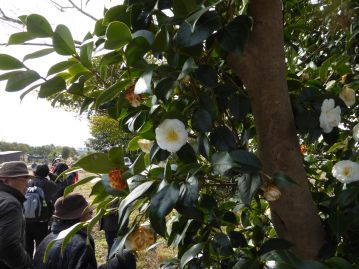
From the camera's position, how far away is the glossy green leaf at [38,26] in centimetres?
85

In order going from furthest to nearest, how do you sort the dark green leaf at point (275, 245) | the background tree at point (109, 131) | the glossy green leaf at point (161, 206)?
the background tree at point (109, 131) → the dark green leaf at point (275, 245) → the glossy green leaf at point (161, 206)

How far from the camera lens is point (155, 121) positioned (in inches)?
36.1

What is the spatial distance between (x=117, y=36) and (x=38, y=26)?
0.19 m

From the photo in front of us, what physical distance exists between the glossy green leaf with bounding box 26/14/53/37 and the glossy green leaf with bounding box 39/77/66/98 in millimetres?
104

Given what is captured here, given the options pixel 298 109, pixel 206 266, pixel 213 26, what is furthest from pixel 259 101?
Answer: pixel 206 266

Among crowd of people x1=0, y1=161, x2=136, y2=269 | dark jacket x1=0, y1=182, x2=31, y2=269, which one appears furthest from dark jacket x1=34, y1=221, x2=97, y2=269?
dark jacket x1=0, y1=182, x2=31, y2=269

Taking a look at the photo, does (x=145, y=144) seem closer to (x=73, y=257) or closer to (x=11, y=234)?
(x=73, y=257)

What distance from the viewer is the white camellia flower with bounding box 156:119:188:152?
33.2 inches

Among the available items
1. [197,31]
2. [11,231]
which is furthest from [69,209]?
[197,31]

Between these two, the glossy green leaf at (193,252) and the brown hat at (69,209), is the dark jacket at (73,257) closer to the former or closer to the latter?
the brown hat at (69,209)

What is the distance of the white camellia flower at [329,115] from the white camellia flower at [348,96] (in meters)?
0.14

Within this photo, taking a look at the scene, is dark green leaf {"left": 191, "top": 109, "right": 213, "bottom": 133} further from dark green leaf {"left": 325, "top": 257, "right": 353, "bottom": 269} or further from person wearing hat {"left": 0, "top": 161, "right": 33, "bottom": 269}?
person wearing hat {"left": 0, "top": 161, "right": 33, "bottom": 269}

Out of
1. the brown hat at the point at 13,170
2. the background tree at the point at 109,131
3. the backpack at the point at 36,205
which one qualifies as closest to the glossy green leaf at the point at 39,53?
the background tree at the point at 109,131

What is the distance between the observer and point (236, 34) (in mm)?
814
